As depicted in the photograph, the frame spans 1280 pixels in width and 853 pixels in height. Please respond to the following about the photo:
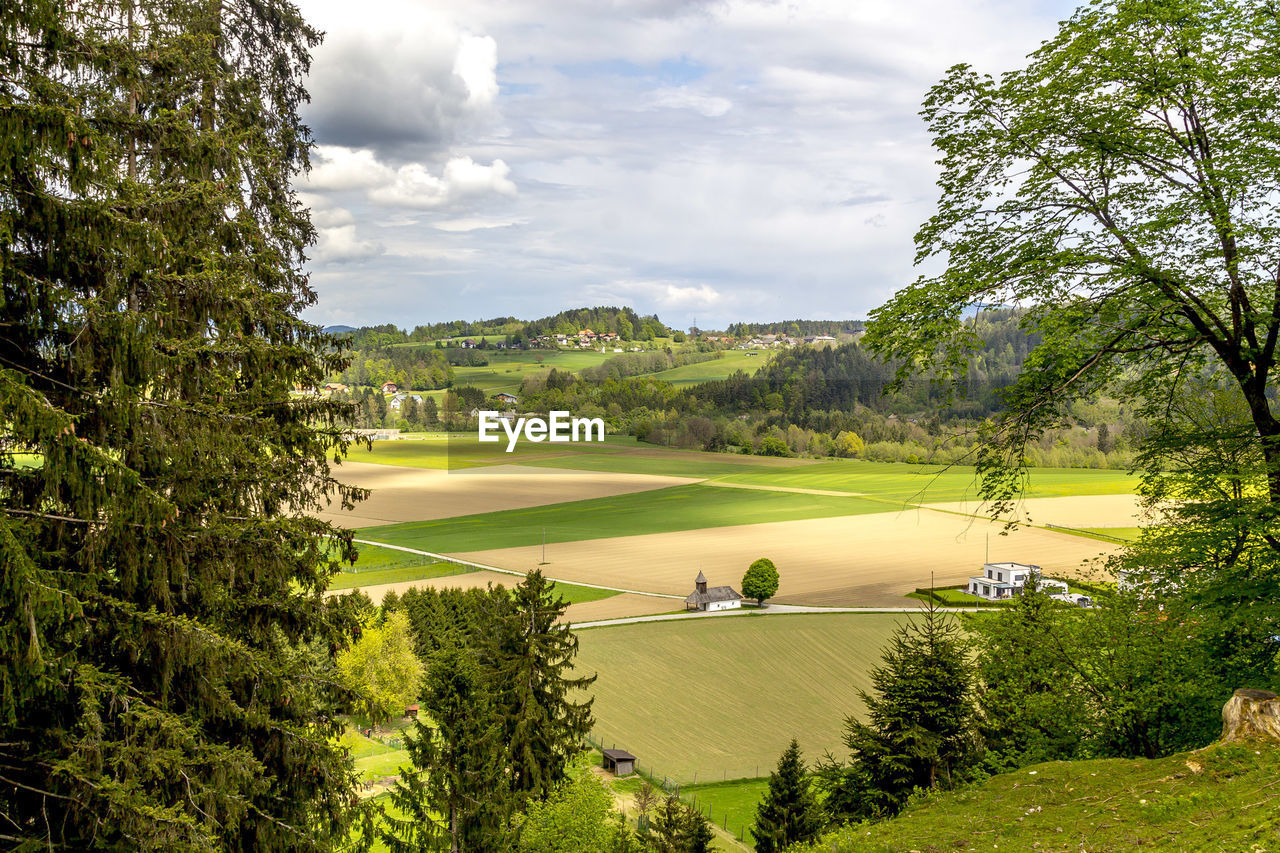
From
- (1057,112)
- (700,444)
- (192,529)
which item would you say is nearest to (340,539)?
(192,529)

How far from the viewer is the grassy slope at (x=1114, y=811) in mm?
5328

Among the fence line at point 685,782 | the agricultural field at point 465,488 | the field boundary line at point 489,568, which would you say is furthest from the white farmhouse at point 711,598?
the agricultural field at point 465,488

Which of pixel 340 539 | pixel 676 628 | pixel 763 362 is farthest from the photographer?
pixel 763 362

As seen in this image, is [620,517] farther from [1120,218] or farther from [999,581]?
[1120,218]

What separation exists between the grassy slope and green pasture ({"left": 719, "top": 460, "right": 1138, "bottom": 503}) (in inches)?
2841

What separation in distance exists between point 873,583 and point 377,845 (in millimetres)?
39473

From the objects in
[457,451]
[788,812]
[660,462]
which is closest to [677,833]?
[788,812]

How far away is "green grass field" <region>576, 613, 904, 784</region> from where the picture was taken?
31.3 meters

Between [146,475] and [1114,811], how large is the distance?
995cm

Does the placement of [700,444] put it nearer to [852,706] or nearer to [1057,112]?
[852,706]

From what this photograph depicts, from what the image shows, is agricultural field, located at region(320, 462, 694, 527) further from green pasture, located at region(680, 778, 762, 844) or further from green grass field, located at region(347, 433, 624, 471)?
green pasture, located at region(680, 778, 762, 844)

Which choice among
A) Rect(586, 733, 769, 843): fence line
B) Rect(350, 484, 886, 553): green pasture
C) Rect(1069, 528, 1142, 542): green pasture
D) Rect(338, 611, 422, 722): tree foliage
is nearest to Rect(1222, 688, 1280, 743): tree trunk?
Rect(586, 733, 769, 843): fence line

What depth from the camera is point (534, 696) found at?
2080cm

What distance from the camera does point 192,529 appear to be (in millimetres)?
9086
